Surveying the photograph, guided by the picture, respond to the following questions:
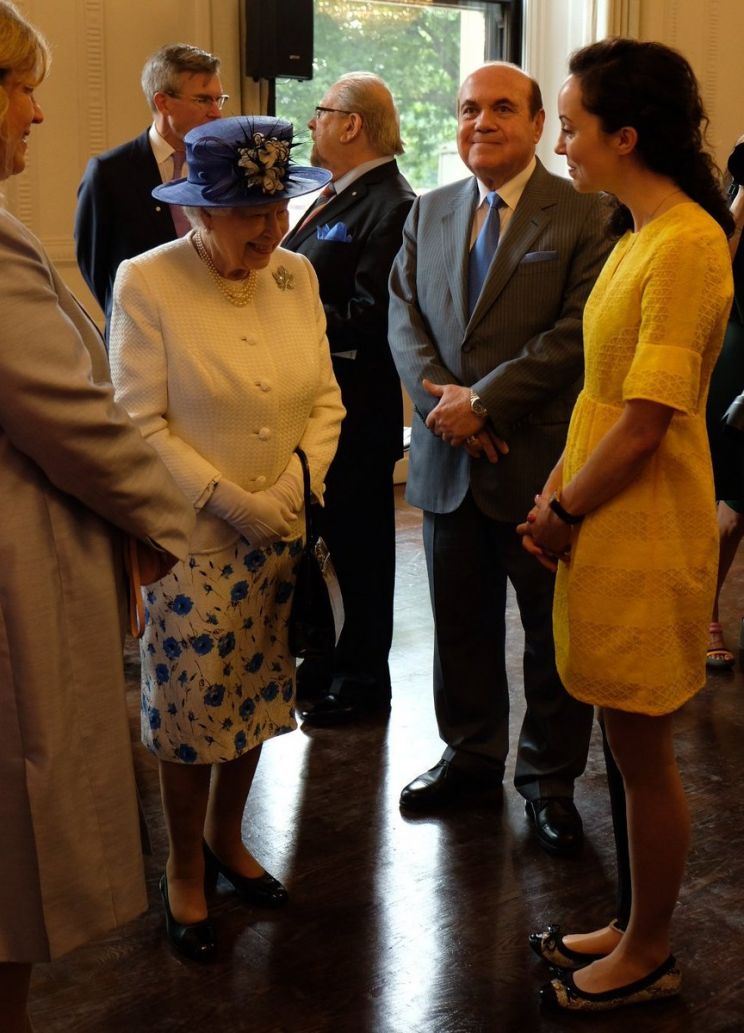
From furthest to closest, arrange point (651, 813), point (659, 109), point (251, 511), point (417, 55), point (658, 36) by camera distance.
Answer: point (658, 36) → point (417, 55) → point (251, 511) → point (651, 813) → point (659, 109)

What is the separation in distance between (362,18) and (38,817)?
220 inches

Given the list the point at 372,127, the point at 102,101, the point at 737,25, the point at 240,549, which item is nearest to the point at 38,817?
the point at 240,549

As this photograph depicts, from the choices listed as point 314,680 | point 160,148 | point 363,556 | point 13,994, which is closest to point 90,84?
point 160,148

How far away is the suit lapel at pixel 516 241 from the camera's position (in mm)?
2871

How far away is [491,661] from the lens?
3.10 metres

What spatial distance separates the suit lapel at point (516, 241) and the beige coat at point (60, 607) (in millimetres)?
1262

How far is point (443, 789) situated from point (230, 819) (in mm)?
649

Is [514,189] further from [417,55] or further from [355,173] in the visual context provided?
[417,55]

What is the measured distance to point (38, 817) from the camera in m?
1.72

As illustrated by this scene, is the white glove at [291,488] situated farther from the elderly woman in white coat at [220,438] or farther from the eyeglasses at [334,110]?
the eyeglasses at [334,110]

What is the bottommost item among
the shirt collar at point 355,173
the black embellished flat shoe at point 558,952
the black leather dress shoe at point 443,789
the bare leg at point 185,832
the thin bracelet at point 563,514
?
the black leather dress shoe at point 443,789

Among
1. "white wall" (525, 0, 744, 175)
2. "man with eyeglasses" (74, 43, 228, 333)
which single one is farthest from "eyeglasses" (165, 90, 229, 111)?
"white wall" (525, 0, 744, 175)

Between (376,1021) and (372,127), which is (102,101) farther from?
(376,1021)

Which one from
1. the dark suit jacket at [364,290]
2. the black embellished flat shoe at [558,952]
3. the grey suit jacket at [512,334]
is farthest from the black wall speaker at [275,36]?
the black embellished flat shoe at [558,952]
